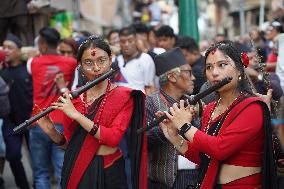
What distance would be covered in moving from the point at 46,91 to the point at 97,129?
2.95 metres

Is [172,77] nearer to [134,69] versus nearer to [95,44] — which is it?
[95,44]

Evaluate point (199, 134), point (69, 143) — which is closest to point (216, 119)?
point (199, 134)

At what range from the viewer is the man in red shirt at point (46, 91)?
7148mm

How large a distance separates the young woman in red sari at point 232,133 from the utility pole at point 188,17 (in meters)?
5.26

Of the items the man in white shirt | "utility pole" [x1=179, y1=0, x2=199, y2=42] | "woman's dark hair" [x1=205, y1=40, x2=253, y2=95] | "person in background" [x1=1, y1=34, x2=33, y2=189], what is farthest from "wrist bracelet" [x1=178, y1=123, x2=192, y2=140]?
"utility pole" [x1=179, y1=0, x2=199, y2=42]

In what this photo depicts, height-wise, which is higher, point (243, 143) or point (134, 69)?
point (243, 143)

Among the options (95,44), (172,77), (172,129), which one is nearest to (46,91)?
(172,77)

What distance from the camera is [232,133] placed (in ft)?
12.4

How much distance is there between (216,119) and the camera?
13.3 ft

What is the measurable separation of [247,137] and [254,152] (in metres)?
0.15

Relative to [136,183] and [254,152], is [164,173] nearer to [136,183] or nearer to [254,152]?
[136,183]

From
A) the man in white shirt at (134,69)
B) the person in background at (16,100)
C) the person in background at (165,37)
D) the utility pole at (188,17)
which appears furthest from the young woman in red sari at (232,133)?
the utility pole at (188,17)

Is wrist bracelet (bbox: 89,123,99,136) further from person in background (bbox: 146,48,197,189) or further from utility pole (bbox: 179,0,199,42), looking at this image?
utility pole (bbox: 179,0,199,42)

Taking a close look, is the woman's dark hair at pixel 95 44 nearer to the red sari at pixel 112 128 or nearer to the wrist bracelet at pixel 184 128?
the red sari at pixel 112 128
